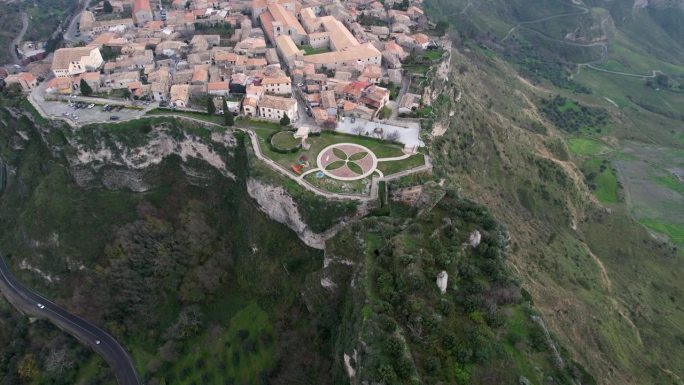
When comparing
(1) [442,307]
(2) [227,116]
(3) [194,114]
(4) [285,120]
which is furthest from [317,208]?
(3) [194,114]

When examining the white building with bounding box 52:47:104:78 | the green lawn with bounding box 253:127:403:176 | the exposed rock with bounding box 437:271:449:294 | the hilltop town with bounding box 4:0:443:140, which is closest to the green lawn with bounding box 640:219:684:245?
the hilltop town with bounding box 4:0:443:140

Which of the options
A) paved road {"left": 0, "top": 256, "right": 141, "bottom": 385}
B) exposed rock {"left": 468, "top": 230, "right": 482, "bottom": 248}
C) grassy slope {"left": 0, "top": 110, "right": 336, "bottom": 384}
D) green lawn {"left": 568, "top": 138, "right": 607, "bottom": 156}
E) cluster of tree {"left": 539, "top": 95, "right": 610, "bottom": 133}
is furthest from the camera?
cluster of tree {"left": 539, "top": 95, "right": 610, "bottom": 133}

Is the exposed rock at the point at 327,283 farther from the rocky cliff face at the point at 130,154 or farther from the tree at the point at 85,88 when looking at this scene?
the tree at the point at 85,88

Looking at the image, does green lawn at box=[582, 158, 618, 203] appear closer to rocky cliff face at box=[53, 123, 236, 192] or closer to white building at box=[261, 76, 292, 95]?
white building at box=[261, 76, 292, 95]

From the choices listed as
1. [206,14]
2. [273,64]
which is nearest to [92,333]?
[273,64]

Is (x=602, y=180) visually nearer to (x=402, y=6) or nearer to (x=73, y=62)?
(x=402, y=6)
